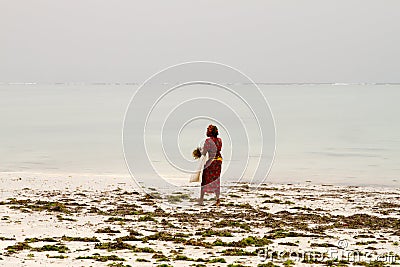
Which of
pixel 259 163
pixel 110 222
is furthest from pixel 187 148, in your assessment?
pixel 110 222

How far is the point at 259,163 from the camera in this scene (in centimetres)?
3266

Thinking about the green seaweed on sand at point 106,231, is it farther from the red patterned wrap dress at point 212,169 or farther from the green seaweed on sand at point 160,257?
the red patterned wrap dress at point 212,169

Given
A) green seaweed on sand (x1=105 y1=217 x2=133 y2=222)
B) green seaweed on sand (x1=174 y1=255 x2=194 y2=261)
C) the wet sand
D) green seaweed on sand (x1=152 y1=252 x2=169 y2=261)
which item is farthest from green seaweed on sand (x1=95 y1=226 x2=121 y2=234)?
green seaweed on sand (x1=174 y1=255 x2=194 y2=261)

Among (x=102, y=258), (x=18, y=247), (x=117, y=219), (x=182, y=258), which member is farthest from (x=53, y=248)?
(x=117, y=219)

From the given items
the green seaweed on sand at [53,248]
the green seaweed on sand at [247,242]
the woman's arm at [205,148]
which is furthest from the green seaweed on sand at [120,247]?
the woman's arm at [205,148]

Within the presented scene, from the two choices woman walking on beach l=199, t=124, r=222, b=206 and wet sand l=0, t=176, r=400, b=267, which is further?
woman walking on beach l=199, t=124, r=222, b=206

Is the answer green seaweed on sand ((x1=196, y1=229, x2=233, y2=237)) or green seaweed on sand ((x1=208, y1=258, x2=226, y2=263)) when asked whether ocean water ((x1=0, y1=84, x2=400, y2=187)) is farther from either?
green seaweed on sand ((x1=208, y1=258, x2=226, y2=263))

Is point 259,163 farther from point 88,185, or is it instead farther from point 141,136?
point 141,136

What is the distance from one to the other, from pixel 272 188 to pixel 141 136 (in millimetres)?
27571

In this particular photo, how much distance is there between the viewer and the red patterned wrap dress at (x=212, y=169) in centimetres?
1722

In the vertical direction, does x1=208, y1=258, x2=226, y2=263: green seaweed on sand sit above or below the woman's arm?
below

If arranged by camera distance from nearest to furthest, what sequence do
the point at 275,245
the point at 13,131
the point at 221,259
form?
1. the point at 221,259
2. the point at 275,245
3. the point at 13,131

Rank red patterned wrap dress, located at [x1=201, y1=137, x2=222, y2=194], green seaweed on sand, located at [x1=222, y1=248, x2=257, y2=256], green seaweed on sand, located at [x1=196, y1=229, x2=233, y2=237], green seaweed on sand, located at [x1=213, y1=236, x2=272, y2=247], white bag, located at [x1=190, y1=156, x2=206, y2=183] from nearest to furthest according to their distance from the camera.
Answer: green seaweed on sand, located at [x1=222, y1=248, x2=257, y2=256] < green seaweed on sand, located at [x1=213, y1=236, x2=272, y2=247] < green seaweed on sand, located at [x1=196, y1=229, x2=233, y2=237] < red patterned wrap dress, located at [x1=201, y1=137, x2=222, y2=194] < white bag, located at [x1=190, y1=156, x2=206, y2=183]

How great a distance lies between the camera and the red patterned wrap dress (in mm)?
17219
